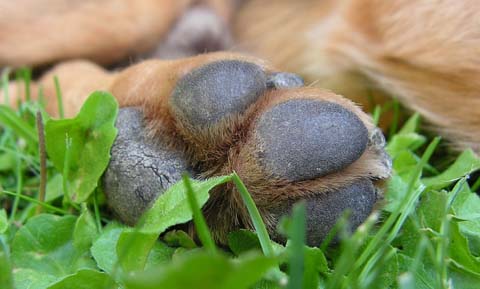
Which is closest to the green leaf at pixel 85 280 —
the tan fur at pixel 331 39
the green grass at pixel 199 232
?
the green grass at pixel 199 232

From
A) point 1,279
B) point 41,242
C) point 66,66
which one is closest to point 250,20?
point 66,66

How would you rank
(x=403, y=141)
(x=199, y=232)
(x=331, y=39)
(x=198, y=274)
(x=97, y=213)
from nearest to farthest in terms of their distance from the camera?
(x=198, y=274), (x=199, y=232), (x=97, y=213), (x=403, y=141), (x=331, y=39)

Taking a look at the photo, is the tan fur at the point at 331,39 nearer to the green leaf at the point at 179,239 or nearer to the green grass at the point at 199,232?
the green grass at the point at 199,232

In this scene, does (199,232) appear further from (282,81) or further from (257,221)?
(282,81)

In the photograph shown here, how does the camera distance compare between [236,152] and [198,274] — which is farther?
[236,152]

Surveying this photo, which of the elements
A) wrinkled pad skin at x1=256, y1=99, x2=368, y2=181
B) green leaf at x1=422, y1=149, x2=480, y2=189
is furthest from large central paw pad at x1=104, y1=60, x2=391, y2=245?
green leaf at x1=422, y1=149, x2=480, y2=189

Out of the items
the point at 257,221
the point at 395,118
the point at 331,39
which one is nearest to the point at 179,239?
the point at 257,221
